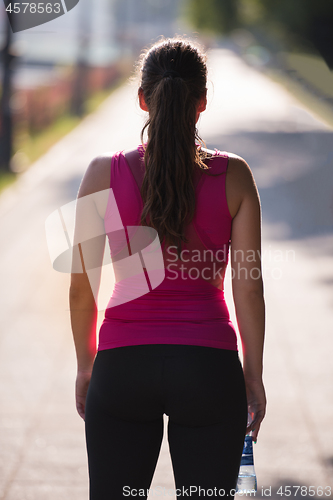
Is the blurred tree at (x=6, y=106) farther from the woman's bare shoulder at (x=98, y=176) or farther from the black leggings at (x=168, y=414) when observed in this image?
the black leggings at (x=168, y=414)

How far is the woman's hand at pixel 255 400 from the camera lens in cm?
181

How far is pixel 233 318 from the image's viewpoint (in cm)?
519

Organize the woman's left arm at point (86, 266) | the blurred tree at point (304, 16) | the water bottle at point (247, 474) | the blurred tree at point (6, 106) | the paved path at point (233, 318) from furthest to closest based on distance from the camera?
the blurred tree at point (304, 16) → the blurred tree at point (6, 106) → the paved path at point (233, 318) → the water bottle at point (247, 474) → the woman's left arm at point (86, 266)

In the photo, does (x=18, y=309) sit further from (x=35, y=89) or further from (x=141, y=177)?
(x=35, y=89)

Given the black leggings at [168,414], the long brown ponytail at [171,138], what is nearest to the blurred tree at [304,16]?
the long brown ponytail at [171,138]

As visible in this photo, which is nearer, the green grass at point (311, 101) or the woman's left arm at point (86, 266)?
the woman's left arm at point (86, 266)

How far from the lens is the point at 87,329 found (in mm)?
1842

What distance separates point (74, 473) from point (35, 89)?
15968 millimetres

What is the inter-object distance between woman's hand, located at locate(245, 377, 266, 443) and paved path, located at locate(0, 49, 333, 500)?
976 millimetres

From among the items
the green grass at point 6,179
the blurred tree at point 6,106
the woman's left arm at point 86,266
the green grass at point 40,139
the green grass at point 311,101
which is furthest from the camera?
the green grass at point 40,139

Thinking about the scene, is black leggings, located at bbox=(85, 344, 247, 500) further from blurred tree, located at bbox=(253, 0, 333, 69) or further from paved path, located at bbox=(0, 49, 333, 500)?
blurred tree, located at bbox=(253, 0, 333, 69)

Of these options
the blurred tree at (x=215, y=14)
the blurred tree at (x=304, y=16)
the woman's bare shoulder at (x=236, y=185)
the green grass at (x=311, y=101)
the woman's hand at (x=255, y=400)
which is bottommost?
the woman's hand at (x=255, y=400)

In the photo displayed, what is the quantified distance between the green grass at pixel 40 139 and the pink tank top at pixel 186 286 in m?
9.31

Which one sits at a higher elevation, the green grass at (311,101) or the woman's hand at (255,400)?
the green grass at (311,101)
